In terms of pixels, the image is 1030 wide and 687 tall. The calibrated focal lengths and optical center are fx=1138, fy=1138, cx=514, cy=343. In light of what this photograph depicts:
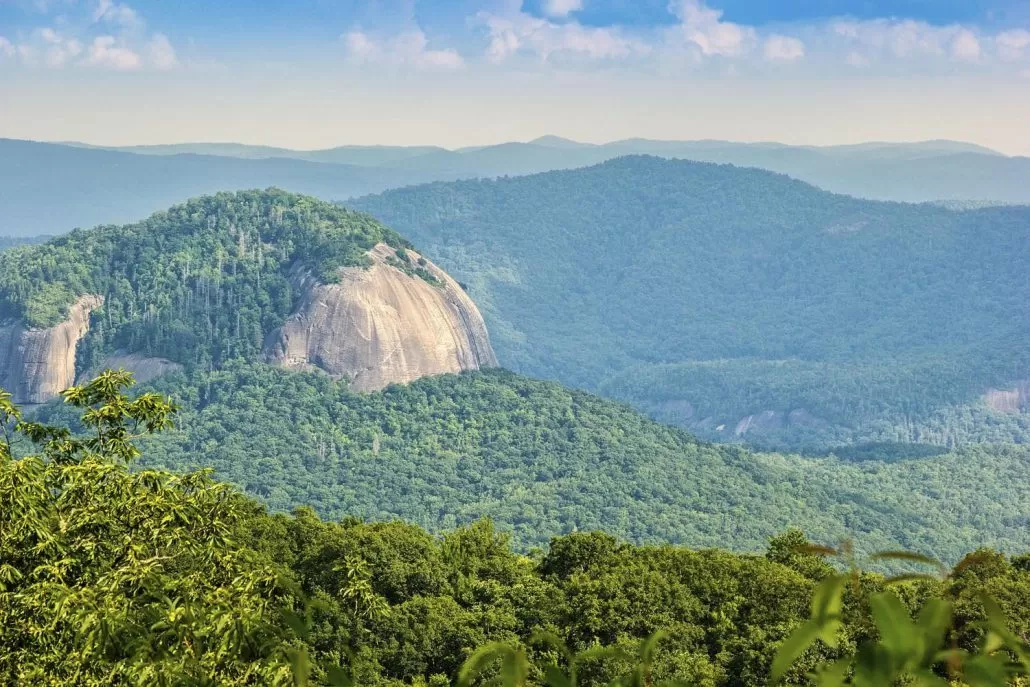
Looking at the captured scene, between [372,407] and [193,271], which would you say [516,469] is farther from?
[193,271]

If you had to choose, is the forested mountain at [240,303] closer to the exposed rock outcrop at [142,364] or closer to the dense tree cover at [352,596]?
the exposed rock outcrop at [142,364]

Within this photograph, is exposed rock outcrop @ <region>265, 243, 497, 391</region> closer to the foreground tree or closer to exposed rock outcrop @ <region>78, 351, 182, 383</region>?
exposed rock outcrop @ <region>78, 351, 182, 383</region>

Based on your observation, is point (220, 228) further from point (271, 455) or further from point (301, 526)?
point (301, 526)

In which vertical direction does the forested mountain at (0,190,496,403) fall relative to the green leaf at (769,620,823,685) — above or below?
below

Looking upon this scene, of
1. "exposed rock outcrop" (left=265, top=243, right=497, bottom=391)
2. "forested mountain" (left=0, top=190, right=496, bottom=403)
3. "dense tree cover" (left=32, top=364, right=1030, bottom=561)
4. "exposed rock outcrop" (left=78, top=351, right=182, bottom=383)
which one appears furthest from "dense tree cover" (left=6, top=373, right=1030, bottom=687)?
"exposed rock outcrop" (left=78, top=351, right=182, bottom=383)

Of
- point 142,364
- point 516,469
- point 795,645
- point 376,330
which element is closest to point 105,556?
point 795,645

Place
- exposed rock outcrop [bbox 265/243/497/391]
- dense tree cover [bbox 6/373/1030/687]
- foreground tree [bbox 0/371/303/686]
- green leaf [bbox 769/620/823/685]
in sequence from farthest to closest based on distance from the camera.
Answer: exposed rock outcrop [bbox 265/243/497/391]
foreground tree [bbox 0/371/303/686]
dense tree cover [bbox 6/373/1030/687]
green leaf [bbox 769/620/823/685]

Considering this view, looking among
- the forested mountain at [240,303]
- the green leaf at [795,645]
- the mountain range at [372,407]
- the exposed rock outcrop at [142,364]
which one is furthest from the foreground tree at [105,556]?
the exposed rock outcrop at [142,364]
